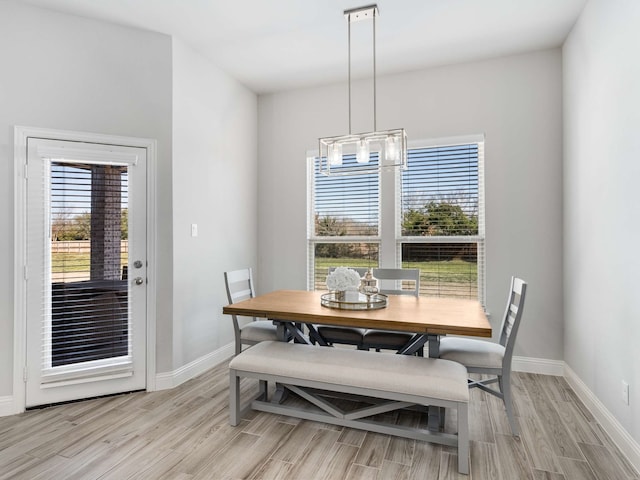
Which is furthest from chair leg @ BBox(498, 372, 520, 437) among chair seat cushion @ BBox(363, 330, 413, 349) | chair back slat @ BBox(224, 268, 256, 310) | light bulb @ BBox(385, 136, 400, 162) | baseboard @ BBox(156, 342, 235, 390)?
baseboard @ BBox(156, 342, 235, 390)

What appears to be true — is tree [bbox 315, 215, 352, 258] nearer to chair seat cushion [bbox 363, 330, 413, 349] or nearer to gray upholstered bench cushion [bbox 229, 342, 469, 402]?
chair seat cushion [bbox 363, 330, 413, 349]

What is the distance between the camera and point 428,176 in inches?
151

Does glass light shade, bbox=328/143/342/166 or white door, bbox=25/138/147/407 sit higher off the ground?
glass light shade, bbox=328/143/342/166

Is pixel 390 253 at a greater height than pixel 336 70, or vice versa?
pixel 336 70

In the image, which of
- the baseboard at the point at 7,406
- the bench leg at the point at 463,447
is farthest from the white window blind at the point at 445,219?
the baseboard at the point at 7,406

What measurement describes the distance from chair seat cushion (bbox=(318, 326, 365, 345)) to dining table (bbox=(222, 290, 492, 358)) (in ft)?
0.74

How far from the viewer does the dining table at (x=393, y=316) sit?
2119 millimetres

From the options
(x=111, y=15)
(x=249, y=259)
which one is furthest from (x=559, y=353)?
(x=111, y=15)

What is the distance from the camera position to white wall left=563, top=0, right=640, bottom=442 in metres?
2.11

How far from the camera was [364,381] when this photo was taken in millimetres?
2152

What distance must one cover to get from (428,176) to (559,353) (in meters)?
2.07

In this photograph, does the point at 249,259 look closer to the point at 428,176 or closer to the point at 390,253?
the point at 390,253

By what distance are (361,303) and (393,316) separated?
1.06 feet

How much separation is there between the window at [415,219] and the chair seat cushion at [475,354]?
129cm
